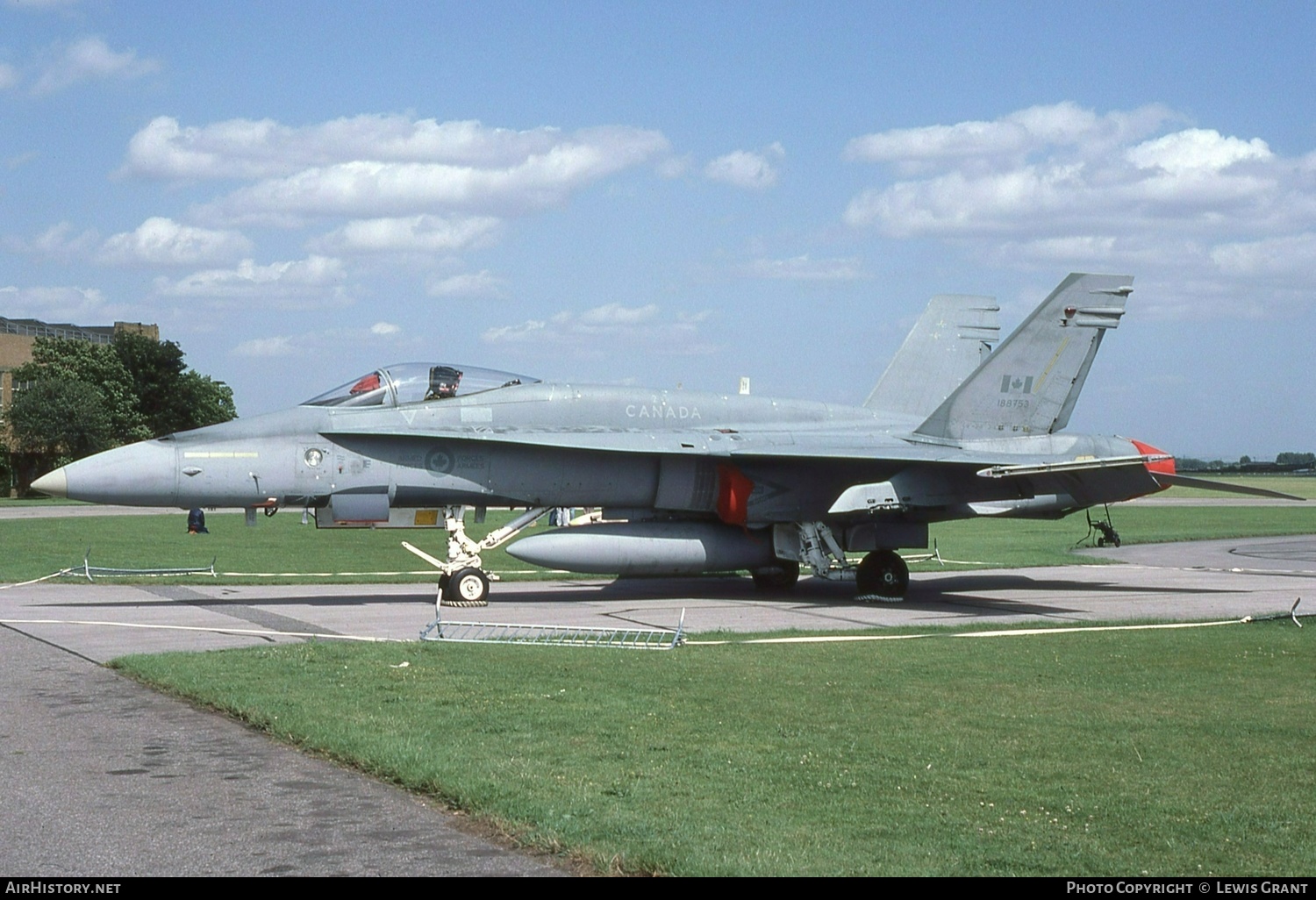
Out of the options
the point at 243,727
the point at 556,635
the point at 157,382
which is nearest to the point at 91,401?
the point at 157,382

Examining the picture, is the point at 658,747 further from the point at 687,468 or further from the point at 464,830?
the point at 687,468

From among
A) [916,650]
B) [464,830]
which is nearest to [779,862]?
[464,830]

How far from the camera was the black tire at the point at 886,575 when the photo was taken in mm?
18547

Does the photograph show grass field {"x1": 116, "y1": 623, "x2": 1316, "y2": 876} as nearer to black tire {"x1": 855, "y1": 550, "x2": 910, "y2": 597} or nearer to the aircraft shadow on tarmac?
the aircraft shadow on tarmac

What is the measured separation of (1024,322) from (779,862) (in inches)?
586

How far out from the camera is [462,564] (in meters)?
16.8

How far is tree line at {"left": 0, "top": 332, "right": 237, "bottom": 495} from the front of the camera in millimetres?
74125

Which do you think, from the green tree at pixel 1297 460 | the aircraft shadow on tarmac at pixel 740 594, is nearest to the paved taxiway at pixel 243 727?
the aircraft shadow on tarmac at pixel 740 594

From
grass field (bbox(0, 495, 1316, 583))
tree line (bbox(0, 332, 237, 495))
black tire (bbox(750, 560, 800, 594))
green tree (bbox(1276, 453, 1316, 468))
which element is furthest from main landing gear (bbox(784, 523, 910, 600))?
green tree (bbox(1276, 453, 1316, 468))

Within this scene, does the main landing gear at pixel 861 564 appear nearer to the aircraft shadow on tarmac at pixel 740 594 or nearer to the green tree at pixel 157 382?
the aircraft shadow on tarmac at pixel 740 594

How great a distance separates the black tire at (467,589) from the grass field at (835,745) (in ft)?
15.6

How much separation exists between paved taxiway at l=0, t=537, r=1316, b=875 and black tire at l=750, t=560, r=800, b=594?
→ 0.83 feet

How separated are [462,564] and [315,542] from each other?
14.7 m

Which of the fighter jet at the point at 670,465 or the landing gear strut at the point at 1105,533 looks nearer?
the fighter jet at the point at 670,465
